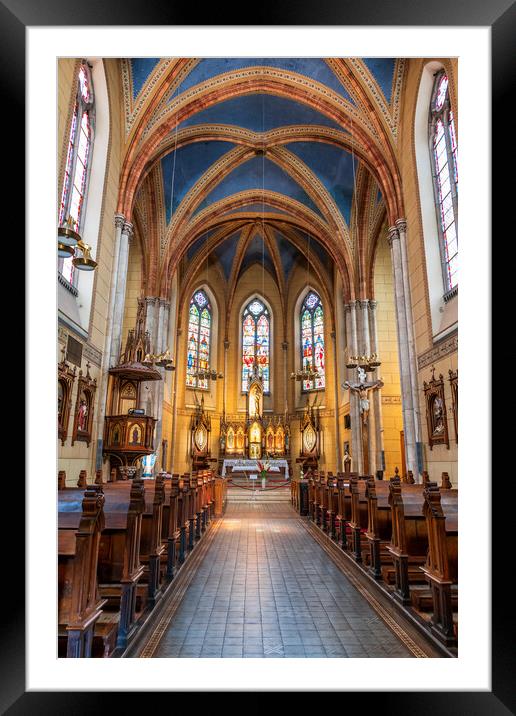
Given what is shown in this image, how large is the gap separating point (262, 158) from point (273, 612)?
17898 mm

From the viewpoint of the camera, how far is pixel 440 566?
4.00 metres

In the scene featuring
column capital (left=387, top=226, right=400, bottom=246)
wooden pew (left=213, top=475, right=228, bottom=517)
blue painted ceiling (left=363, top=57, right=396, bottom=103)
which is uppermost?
blue painted ceiling (left=363, top=57, right=396, bottom=103)

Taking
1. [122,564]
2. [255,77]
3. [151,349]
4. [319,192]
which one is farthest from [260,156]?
[122,564]

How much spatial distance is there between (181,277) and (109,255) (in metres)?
11.3

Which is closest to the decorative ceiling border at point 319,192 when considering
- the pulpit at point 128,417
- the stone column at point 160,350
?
the stone column at point 160,350

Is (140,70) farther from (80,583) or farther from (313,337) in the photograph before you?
(313,337)

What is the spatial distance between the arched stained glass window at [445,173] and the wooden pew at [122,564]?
29.7 ft

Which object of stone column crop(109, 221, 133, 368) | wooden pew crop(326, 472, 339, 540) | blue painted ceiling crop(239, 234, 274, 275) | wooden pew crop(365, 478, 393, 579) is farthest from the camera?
blue painted ceiling crop(239, 234, 274, 275)

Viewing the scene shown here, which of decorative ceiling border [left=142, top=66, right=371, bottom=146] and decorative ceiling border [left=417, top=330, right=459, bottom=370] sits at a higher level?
decorative ceiling border [left=142, top=66, right=371, bottom=146]

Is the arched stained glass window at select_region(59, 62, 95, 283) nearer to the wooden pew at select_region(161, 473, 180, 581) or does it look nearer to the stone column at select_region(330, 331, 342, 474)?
the wooden pew at select_region(161, 473, 180, 581)

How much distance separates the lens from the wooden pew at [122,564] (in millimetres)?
3896

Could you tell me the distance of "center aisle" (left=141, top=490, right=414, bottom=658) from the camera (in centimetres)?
388

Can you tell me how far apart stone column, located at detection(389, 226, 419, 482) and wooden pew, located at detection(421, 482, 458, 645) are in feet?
23.4

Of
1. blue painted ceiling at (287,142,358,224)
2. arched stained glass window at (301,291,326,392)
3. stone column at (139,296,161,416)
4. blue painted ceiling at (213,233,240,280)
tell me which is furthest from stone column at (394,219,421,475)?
blue painted ceiling at (213,233,240,280)
